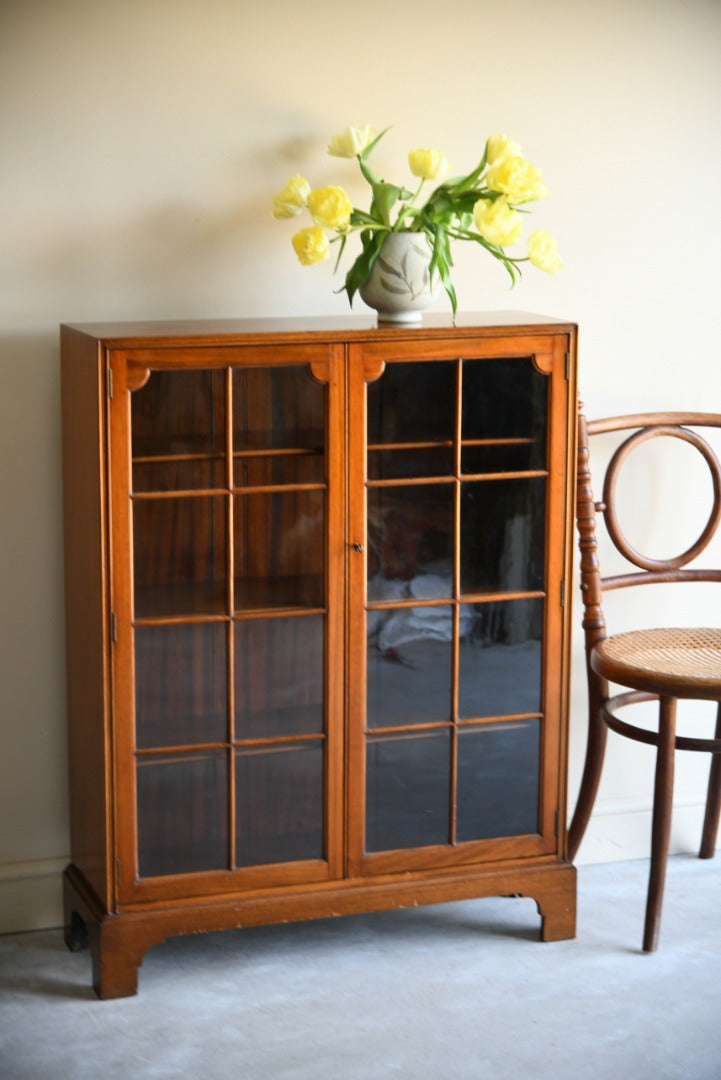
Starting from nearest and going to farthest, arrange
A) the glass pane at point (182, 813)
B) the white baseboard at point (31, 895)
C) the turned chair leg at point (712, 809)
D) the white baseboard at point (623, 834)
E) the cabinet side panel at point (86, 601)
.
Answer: the cabinet side panel at point (86, 601) < the glass pane at point (182, 813) < the white baseboard at point (31, 895) < the turned chair leg at point (712, 809) < the white baseboard at point (623, 834)

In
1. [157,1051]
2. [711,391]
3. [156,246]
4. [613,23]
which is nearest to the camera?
[157,1051]

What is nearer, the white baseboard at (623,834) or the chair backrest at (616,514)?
the chair backrest at (616,514)

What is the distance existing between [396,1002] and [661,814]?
0.66 m

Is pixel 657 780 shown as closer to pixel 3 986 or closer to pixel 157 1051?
pixel 157 1051

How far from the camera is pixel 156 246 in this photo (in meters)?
3.04

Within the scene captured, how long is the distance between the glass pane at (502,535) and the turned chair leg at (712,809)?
703mm

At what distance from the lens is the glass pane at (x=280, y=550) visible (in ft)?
9.20

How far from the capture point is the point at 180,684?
2.82 m

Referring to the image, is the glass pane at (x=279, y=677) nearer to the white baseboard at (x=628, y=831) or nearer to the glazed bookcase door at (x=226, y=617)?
the glazed bookcase door at (x=226, y=617)

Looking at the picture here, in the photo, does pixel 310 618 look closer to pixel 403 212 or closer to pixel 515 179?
pixel 403 212

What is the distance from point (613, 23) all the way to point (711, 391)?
882mm

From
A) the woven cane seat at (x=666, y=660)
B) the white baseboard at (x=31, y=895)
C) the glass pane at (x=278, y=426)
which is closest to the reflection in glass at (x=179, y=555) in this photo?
the glass pane at (x=278, y=426)

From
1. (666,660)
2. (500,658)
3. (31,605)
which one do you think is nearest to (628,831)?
(666,660)

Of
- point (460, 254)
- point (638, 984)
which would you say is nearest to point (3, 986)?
point (638, 984)
